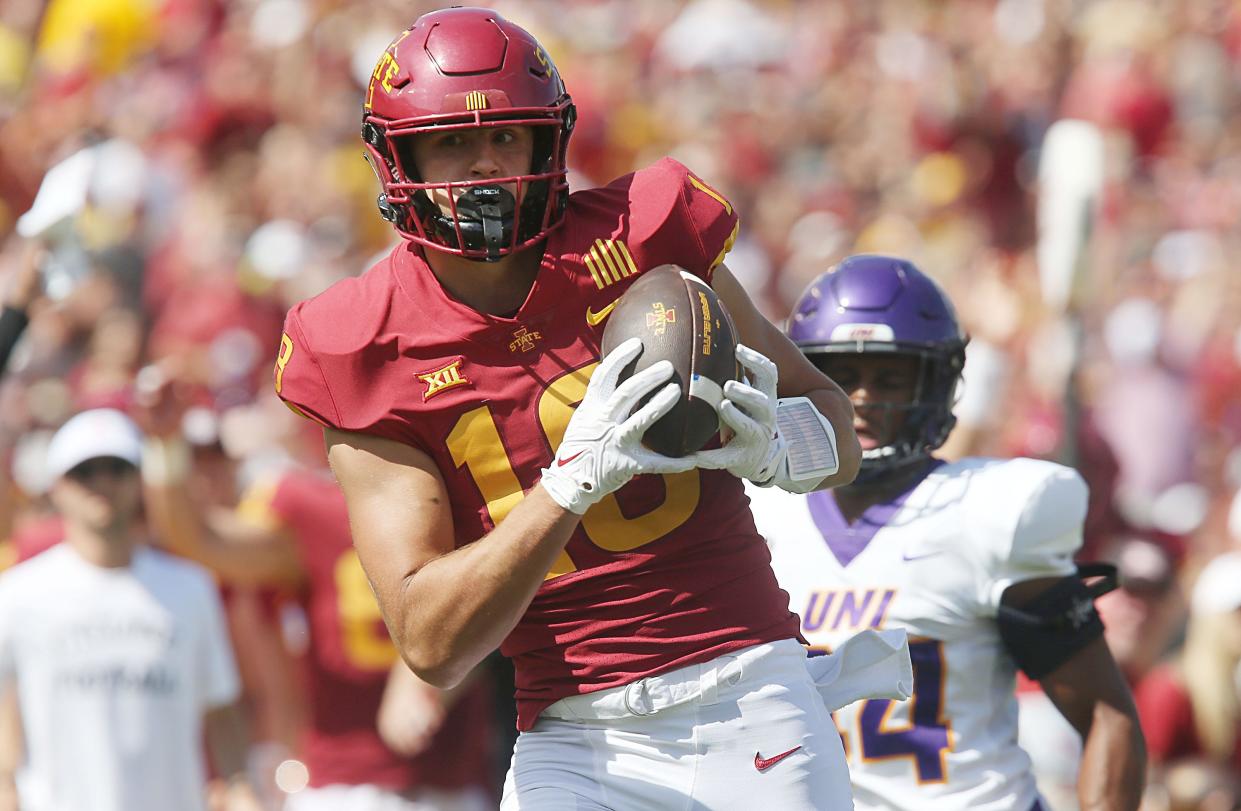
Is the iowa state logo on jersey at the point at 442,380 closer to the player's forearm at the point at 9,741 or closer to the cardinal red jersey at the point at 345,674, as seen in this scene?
the player's forearm at the point at 9,741

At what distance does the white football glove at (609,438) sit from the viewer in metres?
2.94

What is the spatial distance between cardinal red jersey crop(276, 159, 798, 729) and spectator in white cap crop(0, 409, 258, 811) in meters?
2.81

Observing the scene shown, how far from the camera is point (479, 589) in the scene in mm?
3035

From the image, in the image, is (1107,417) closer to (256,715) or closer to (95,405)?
(256,715)

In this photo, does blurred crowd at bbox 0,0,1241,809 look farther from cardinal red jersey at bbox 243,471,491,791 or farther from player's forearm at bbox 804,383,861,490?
player's forearm at bbox 804,383,861,490

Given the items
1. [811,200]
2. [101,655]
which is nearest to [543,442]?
[101,655]

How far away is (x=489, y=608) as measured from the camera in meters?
3.04

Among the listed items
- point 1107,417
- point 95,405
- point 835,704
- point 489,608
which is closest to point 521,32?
point 489,608

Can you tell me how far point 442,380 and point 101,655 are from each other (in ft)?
9.99

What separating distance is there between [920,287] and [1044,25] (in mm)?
8459

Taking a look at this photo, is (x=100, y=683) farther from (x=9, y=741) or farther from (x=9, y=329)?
(x=9, y=329)

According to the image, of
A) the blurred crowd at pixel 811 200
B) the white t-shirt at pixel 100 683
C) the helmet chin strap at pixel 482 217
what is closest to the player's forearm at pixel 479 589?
the helmet chin strap at pixel 482 217

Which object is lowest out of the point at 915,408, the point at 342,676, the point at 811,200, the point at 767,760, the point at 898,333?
the point at 342,676

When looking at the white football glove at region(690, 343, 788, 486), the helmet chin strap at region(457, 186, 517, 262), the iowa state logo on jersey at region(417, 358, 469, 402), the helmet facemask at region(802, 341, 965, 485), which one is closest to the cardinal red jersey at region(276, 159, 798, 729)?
the iowa state logo on jersey at region(417, 358, 469, 402)
